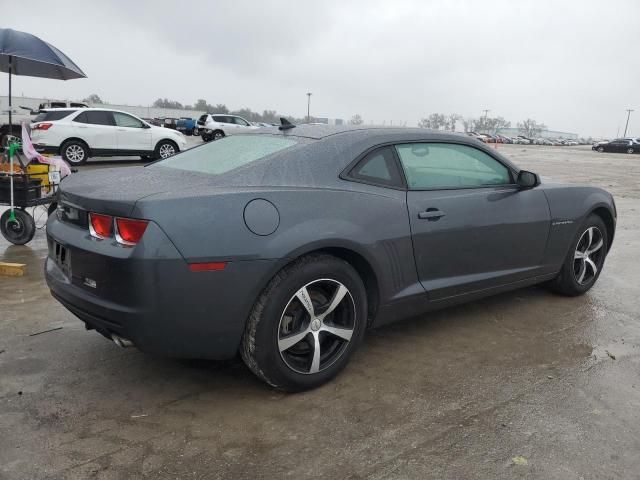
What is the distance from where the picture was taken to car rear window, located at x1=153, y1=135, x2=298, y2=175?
10.4 feet

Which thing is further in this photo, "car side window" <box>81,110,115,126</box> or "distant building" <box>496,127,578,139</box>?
"distant building" <box>496,127,578,139</box>

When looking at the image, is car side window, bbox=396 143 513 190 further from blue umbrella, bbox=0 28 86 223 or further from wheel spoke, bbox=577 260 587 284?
blue umbrella, bbox=0 28 86 223

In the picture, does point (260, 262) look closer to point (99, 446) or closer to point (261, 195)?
point (261, 195)

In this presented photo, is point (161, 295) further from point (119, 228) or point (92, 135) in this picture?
point (92, 135)

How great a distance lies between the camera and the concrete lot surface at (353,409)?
2389 mm

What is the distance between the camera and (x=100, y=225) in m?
2.70

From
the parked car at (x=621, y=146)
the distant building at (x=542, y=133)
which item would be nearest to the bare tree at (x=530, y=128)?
the distant building at (x=542, y=133)

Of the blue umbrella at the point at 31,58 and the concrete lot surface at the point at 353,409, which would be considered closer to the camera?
the concrete lot surface at the point at 353,409

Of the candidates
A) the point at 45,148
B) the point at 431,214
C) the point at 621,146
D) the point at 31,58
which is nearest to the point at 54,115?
the point at 45,148

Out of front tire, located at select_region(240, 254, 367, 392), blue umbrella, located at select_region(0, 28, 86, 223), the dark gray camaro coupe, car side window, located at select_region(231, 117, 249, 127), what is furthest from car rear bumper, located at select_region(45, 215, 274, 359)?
car side window, located at select_region(231, 117, 249, 127)

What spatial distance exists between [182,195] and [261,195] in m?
0.40

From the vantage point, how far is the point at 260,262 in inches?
105

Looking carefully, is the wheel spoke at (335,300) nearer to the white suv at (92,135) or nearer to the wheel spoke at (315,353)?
the wheel spoke at (315,353)

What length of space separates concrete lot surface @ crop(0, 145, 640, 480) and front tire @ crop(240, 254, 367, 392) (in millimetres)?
151
